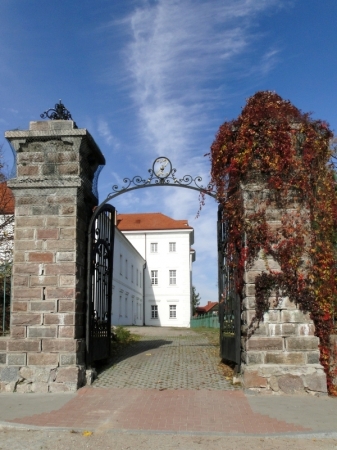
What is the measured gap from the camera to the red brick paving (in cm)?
612

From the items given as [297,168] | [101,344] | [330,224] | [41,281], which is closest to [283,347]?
[330,224]

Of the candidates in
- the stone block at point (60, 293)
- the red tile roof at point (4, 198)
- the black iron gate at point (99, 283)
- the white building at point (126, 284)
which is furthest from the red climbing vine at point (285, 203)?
the white building at point (126, 284)

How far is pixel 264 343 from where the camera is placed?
26.1ft

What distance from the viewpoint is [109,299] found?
10.1m

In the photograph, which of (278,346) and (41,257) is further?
(41,257)

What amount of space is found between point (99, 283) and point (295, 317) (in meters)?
3.84

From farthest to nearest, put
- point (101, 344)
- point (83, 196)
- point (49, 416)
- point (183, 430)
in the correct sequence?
point (101, 344) → point (83, 196) → point (49, 416) → point (183, 430)

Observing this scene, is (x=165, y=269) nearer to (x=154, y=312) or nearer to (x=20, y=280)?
(x=154, y=312)

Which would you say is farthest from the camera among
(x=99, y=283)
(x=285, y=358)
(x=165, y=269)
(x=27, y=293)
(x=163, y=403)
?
(x=165, y=269)

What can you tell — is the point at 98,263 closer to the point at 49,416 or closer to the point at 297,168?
the point at 49,416

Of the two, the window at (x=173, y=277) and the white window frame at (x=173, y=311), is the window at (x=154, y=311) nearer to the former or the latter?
the white window frame at (x=173, y=311)

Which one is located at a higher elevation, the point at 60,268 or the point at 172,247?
the point at 172,247

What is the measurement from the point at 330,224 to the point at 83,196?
14.2 ft

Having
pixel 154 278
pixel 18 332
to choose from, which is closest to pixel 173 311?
pixel 154 278
